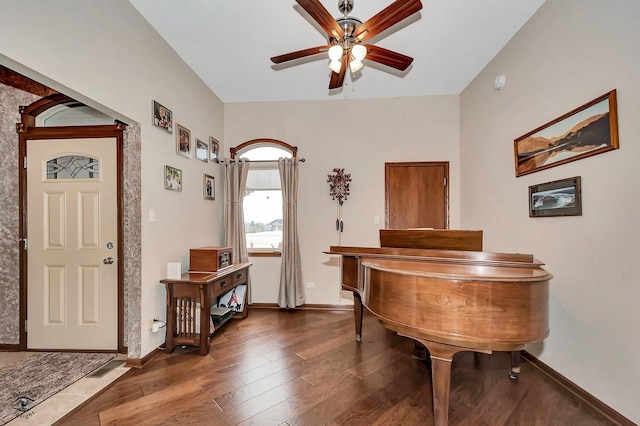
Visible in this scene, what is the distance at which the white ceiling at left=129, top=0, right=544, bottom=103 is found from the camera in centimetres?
228

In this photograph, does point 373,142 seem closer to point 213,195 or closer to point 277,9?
point 277,9

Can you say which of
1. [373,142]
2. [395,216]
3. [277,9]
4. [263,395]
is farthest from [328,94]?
[263,395]

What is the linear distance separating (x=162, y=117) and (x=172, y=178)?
0.61 meters

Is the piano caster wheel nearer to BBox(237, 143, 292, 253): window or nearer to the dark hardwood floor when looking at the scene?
the dark hardwood floor

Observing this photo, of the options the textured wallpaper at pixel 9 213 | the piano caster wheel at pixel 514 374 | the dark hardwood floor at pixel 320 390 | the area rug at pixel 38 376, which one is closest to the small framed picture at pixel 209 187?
A: the textured wallpaper at pixel 9 213

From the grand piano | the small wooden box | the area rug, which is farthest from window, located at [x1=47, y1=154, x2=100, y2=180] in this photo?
the grand piano

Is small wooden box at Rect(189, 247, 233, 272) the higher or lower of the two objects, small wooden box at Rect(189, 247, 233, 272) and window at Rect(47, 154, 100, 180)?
the lower

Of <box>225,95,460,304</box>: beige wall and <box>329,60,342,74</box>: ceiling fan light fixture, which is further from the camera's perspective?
<box>225,95,460,304</box>: beige wall

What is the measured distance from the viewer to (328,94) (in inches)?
150

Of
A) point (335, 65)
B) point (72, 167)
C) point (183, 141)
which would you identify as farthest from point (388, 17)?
point (72, 167)

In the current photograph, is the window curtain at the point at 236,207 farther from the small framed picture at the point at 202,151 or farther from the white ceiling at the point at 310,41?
the white ceiling at the point at 310,41

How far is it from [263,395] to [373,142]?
10.9 ft

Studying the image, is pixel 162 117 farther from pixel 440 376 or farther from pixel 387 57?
pixel 440 376

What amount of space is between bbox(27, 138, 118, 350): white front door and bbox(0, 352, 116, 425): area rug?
13 centimetres
